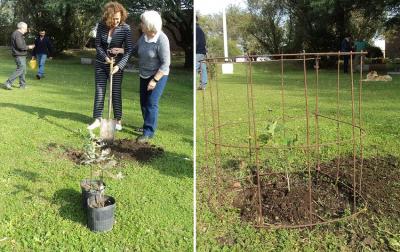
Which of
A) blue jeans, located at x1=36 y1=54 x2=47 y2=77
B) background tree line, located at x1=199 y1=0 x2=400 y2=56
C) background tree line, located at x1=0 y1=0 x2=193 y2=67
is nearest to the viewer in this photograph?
blue jeans, located at x1=36 y1=54 x2=47 y2=77

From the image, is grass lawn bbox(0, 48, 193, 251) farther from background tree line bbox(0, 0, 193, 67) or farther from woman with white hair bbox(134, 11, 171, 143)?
background tree line bbox(0, 0, 193, 67)

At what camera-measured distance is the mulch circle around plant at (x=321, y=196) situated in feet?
11.1

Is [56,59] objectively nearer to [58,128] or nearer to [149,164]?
[58,128]

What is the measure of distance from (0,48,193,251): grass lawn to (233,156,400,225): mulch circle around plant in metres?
0.61

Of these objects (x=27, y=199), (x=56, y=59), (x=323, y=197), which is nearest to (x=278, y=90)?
(x=323, y=197)

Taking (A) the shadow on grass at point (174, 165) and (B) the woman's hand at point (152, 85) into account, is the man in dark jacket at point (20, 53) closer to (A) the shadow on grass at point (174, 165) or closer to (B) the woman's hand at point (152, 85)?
(B) the woman's hand at point (152, 85)

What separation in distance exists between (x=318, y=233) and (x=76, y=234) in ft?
5.68

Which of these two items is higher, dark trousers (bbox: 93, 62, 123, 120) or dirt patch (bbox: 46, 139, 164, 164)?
dark trousers (bbox: 93, 62, 123, 120)

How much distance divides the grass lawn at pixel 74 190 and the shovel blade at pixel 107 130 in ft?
1.09

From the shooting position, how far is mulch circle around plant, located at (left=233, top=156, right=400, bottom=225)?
3385mm

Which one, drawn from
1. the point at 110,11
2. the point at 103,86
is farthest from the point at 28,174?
the point at 110,11

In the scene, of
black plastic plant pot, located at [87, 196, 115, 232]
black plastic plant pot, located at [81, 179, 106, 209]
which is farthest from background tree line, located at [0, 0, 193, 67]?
black plastic plant pot, located at [87, 196, 115, 232]

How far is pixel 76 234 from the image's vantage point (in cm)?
294

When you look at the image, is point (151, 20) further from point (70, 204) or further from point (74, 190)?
point (70, 204)
